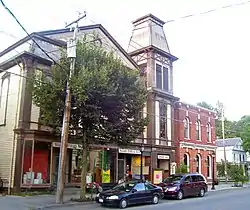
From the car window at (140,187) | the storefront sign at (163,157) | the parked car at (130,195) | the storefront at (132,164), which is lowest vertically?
the parked car at (130,195)

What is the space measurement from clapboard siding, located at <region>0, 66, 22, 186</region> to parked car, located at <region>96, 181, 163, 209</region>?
285 inches

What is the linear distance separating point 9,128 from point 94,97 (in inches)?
305

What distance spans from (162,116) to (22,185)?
50.2 feet

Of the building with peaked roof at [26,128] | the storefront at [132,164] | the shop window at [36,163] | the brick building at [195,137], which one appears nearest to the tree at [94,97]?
the building with peaked roof at [26,128]

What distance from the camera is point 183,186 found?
2247 centimetres

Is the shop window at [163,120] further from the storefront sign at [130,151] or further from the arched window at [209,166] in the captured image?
the arched window at [209,166]

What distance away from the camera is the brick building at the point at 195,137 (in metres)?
34.9

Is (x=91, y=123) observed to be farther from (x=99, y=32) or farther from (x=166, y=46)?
(x=166, y=46)

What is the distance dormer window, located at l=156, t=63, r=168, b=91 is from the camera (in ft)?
108

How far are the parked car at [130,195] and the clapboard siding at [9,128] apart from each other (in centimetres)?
723

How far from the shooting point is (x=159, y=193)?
1978 cm

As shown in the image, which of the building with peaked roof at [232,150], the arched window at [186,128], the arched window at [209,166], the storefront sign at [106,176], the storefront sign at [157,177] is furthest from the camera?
the building with peaked roof at [232,150]

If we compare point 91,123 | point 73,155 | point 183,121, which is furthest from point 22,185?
point 183,121

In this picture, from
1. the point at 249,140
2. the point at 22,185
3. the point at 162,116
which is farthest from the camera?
the point at 249,140
